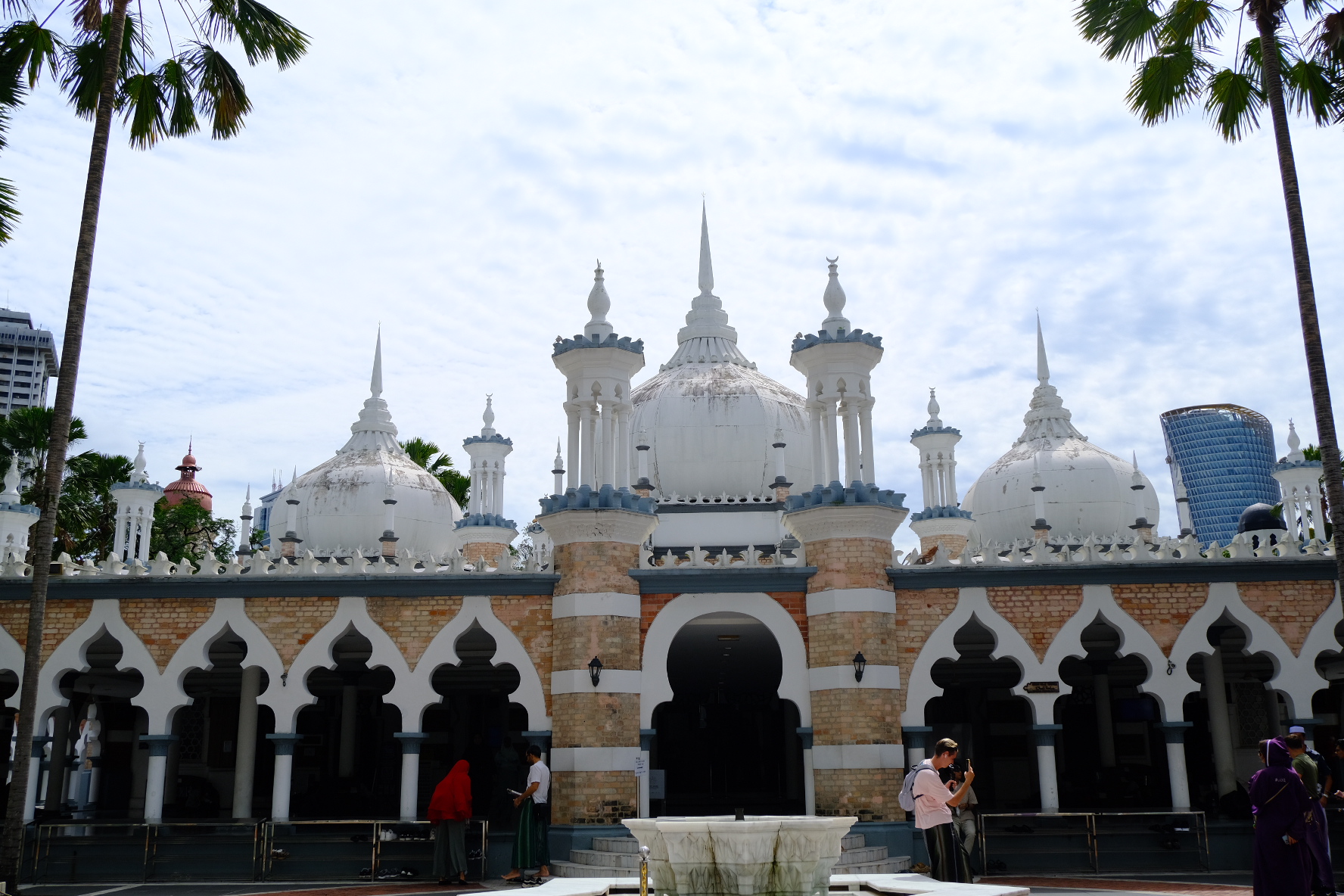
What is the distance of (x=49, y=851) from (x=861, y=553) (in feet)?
39.0

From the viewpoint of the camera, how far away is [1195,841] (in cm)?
1590

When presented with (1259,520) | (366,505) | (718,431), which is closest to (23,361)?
(366,505)

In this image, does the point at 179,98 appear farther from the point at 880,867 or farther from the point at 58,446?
the point at 880,867

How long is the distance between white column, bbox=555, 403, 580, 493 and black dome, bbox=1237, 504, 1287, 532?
1302 cm

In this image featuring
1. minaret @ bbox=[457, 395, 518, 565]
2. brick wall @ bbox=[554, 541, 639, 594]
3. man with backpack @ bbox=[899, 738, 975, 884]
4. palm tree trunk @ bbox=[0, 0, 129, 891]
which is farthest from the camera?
minaret @ bbox=[457, 395, 518, 565]

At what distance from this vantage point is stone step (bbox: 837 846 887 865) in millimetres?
14984

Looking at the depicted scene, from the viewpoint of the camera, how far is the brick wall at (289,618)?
1716 centimetres

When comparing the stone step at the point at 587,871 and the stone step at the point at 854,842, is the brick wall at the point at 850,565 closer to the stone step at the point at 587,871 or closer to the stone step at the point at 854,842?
the stone step at the point at 854,842

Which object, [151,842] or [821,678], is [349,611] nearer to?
[151,842]

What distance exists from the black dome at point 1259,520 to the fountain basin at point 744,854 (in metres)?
16.6

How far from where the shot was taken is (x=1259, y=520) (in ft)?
74.2

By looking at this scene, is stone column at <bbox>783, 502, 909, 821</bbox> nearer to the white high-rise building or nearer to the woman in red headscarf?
the woman in red headscarf

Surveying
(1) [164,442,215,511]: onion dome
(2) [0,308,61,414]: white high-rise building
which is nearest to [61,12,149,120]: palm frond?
(1) [164,442,215,511]: onion dome

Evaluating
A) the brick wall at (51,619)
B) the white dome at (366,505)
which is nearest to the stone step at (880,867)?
the brick wall at (51,619)
